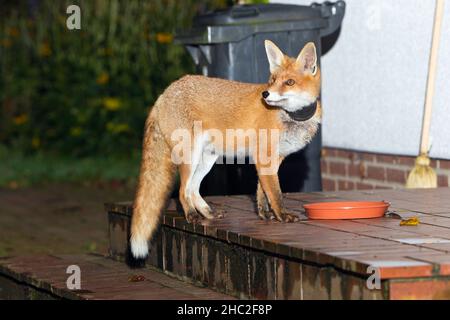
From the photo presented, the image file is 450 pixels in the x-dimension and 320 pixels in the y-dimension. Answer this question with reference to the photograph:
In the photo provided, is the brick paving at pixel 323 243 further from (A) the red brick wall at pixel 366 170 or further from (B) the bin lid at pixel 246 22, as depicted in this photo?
(B) the bin lid at pixel 246 22

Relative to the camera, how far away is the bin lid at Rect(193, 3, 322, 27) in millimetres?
7480

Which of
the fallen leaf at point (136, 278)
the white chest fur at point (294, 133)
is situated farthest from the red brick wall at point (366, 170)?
the fallen leaf at point (136, 278)

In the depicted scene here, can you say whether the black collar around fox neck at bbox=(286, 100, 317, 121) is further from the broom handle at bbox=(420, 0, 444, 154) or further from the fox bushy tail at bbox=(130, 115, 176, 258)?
the broom handle at bbox=(420, 0, 444, 154)

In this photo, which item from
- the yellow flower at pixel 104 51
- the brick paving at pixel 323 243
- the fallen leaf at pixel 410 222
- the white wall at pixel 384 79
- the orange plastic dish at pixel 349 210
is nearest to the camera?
the brick paving at pixel 323 243

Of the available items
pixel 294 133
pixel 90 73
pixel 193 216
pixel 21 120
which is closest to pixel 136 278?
pixel 193 216

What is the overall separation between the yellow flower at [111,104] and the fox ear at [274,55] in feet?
23.4

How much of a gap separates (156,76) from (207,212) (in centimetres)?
731

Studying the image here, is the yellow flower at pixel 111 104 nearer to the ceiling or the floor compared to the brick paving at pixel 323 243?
nearer to the ceiling

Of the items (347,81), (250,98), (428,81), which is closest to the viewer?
(250,98)

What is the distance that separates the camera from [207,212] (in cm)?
586

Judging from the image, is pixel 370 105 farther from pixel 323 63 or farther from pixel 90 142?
pixel 90 142

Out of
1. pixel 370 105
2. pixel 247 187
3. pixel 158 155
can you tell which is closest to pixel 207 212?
pixel 158 155

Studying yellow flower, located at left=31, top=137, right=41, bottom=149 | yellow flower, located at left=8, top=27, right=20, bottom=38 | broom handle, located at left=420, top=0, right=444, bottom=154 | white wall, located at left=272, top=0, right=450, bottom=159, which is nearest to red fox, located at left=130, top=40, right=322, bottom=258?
broom handle, located at left=420, top=0, right=444, bottom=154

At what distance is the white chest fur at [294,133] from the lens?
5.72 meters
